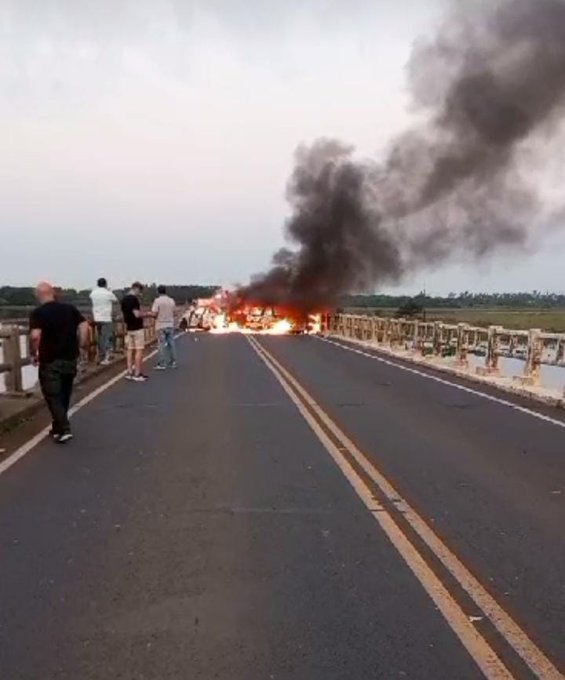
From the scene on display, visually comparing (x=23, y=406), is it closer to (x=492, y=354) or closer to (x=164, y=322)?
(x=164, y=322)

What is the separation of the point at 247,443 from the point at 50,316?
254cm

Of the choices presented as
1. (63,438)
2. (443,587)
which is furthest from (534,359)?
(443,587)

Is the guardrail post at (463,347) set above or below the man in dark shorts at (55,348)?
below

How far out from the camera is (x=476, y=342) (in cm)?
2200

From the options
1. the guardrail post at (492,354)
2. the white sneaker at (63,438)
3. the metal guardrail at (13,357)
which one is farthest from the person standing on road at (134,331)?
the white sneaker at (63,438)

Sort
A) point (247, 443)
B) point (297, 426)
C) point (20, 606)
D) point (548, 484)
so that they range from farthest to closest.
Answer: point (297, 426), point (247, 443), point (548, 484), point (20, 606)

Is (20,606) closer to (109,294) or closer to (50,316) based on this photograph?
(50,316)

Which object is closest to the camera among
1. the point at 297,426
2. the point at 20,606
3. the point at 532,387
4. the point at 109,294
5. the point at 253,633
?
the point at 253,633

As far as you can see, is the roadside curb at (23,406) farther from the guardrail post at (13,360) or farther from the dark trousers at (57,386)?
the dark trousers at (57,386)

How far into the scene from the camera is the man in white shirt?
1925 cm

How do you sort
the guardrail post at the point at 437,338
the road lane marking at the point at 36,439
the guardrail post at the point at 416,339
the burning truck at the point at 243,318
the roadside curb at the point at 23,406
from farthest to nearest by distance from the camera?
the burning truck at the point at 243,318 < the guardrail post at the point at 416,339 < the guardrail post at the point at 437,338 < the roadside curb at the point at 23,406 < the road lane marking at the point at 36,439

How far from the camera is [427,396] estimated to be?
16.2m

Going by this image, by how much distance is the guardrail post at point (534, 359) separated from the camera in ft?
58.7

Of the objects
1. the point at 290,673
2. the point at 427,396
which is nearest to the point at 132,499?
the point at 290,673
